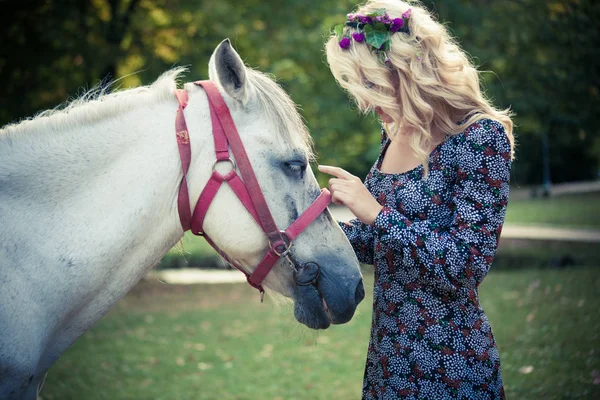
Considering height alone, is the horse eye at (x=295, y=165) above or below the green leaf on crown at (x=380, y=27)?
below

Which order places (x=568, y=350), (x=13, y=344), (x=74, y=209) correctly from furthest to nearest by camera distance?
(x=568, y=350) → (x=74, y=209) → (x=13, y=344)

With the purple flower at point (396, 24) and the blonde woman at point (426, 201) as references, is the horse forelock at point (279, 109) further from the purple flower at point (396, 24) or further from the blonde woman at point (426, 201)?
the purple flower at point (396, 24)

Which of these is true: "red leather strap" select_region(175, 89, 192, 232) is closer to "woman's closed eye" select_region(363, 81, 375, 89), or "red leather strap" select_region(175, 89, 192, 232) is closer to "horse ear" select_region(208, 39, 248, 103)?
"horse ear" select_region(208, 39, 248, 103)

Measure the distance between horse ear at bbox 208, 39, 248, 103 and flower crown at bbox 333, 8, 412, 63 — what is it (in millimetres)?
586

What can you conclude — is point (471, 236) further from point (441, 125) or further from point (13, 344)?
point (13, 344)

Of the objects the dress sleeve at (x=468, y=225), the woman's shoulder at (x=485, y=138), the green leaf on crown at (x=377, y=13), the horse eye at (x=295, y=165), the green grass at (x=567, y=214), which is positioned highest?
the green leaf on crown at (x=377, y=13)

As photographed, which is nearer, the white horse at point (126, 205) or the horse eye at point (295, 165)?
the white horse at point (126, 205)

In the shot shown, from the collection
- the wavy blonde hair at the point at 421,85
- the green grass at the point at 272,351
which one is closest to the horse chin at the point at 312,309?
the wavy blonde hair at the point at 421,85

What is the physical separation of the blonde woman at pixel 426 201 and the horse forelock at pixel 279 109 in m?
0.27

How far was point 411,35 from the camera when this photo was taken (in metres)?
2.41

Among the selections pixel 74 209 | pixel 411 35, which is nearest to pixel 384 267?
pixel 411 35

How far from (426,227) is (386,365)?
0.63 m

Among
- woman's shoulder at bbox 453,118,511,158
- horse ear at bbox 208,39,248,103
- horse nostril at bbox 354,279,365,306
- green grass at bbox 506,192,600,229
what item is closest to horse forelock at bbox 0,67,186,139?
horse ear at bbox 208,39,248,103

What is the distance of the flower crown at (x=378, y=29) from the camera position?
7.82ft
